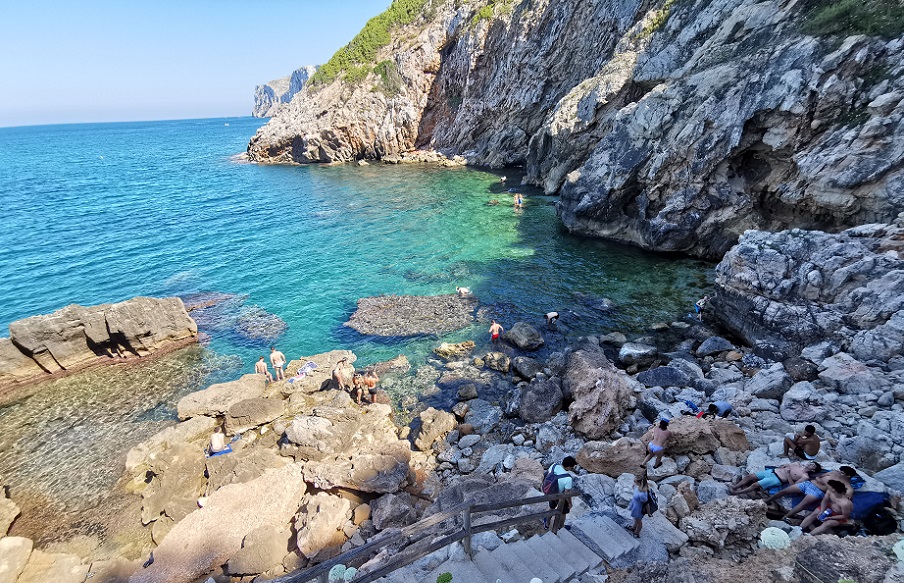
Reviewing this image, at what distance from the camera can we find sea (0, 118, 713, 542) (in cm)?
1650

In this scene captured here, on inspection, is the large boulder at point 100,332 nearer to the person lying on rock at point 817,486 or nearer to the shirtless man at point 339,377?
the shirtless man at point 339,377

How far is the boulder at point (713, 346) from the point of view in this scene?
17859 mm

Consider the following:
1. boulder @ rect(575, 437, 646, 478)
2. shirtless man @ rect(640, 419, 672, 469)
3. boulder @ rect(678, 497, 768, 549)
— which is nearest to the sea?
boulder @ rect(575, 437, 646, 478)

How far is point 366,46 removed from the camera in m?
76.1

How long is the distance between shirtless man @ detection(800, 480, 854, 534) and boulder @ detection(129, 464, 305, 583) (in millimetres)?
11775

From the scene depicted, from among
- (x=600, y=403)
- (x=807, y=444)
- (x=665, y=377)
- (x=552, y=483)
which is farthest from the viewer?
(x=665, y=377)

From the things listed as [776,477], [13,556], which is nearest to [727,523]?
[776,477]

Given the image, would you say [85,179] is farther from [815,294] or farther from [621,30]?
[815,294]

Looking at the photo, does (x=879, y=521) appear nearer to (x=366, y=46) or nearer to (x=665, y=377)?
(x=665, y=377)

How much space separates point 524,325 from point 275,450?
12.1 meters

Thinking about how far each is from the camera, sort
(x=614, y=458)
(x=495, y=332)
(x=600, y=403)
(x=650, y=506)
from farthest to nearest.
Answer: (x=495, y=332)
(x=600, y=403)
(x=614, y=458)
(x=650, y=506)

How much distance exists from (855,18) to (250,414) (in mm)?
31782

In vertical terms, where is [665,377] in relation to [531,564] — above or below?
below

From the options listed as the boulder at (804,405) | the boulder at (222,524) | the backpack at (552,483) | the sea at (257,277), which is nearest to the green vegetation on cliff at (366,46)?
the sea at (257,277)
